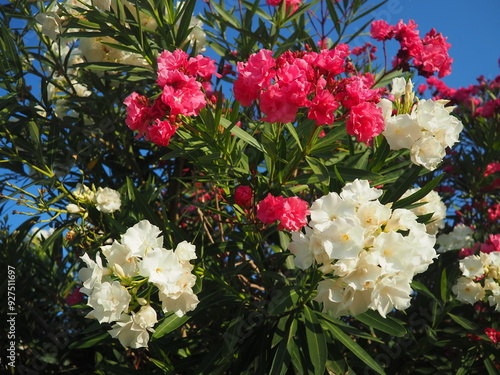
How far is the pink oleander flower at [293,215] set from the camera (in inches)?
59.0

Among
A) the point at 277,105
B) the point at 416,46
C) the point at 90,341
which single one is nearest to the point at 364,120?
the point at 277,105

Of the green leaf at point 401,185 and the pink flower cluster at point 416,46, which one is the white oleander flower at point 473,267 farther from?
the pink flower cluster at point 416,46

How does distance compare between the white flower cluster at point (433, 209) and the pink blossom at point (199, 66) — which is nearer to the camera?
the pink blossom at point (199, 66)

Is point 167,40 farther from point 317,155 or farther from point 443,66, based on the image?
point 443,66

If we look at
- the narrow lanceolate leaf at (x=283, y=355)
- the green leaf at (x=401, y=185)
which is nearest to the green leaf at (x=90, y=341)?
the narrow lanceolate leaf at (x=283, y=355)

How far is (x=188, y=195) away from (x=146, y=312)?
156 centimetres

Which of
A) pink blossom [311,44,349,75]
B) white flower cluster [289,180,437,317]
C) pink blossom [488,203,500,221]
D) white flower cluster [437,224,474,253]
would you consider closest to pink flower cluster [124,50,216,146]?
pink blossom [311,44,349,75]

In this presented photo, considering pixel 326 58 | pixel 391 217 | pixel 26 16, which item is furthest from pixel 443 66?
pixel 26 16

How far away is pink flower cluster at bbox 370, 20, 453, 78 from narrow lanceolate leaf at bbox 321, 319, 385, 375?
1.24 metres

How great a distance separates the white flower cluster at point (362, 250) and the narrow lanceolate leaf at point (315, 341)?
1.04ft

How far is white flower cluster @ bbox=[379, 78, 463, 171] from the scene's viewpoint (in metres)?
1.50

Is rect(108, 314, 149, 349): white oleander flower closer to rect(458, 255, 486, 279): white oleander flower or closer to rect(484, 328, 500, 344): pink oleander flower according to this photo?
rect(458, 255, 486, 279): white oleander flower

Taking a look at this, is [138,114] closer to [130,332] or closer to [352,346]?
[130,332]

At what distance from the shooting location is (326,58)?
1.43 metres
